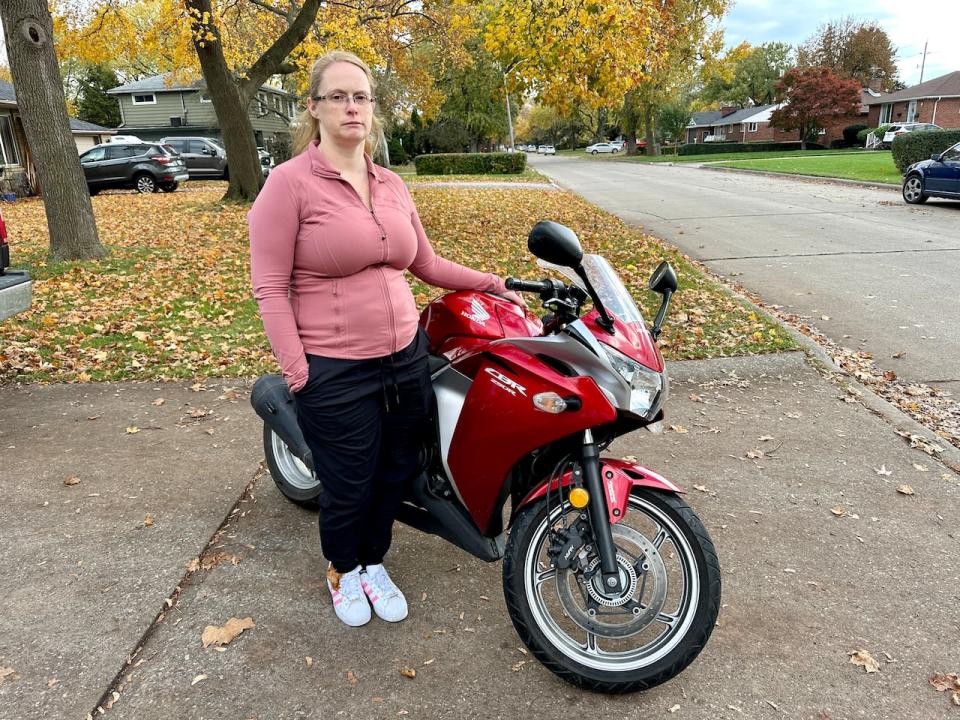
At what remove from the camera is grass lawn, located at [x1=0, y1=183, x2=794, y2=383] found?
19.0 feet

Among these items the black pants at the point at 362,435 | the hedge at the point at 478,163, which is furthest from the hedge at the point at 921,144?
the black pants at the point at 362,435

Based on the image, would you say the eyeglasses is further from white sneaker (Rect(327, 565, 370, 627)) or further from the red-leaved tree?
the red-leaved tree

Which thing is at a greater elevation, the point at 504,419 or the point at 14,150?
the point at 14,150

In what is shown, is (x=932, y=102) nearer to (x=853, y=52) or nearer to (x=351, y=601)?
(x=853, y=52)

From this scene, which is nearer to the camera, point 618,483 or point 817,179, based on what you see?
point 618,483

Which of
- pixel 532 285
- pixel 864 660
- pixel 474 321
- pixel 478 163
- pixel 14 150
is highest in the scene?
pixel 14 150

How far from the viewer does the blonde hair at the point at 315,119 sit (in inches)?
90.9

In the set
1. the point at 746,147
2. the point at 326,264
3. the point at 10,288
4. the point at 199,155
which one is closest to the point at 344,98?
the point at 326,264

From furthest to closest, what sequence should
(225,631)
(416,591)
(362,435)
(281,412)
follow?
(281,412), (416,591), (225,631), (362,435)

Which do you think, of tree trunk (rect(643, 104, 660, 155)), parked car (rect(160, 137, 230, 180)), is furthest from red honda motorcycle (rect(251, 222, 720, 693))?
tree trunk (rect(643, 104, 660, 155))

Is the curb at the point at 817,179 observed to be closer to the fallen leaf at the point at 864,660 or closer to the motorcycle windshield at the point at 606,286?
the fallen leaf at the point at 864,660

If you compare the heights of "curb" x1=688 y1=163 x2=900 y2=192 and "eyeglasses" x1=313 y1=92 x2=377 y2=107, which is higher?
"eyeglasses" x1=313 y1=92 x2=377 y2=107

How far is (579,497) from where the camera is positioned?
2.26 meters

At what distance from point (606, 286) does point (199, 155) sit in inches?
1067
